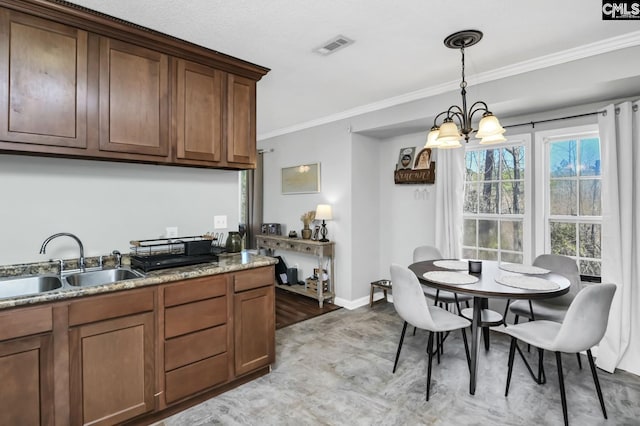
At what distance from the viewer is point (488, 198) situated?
3.60m

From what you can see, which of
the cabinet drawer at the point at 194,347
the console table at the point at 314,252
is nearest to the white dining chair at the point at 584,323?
the cabinet drawer at the point at 194,347

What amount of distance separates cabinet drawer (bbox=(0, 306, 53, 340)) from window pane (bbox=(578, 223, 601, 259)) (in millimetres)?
4065

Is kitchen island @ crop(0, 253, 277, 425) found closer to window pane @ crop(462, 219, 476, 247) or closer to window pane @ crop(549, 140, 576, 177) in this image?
window pane @ crop(462, 219, 476, 247)

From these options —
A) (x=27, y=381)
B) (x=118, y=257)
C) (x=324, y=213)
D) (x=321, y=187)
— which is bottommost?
(x=27, y=381)

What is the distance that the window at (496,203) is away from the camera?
3.36 meters

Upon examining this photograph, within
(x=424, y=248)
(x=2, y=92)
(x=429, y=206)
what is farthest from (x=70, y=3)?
(x=429, y=206)

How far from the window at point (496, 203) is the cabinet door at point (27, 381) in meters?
3.74

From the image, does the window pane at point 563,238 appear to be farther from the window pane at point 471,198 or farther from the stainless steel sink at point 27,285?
the stainless steel sink at point 27,285

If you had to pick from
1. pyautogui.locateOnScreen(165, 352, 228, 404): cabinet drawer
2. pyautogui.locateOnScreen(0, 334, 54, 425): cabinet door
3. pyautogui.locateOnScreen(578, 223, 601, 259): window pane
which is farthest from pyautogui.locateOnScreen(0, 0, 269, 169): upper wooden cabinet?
pyautogui.locateOnScreen(578, 223, 601, 259): window pane

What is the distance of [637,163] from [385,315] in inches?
108

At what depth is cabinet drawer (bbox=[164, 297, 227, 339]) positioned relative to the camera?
204 centimetres

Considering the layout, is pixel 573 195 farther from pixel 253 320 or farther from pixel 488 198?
pixel 253 320

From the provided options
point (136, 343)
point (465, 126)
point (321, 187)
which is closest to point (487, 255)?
point (465, 126)

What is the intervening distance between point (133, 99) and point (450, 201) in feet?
10.4
